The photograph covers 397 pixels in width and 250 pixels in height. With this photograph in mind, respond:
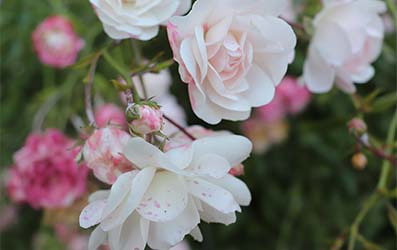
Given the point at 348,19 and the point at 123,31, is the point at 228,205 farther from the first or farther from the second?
the point at 348,19

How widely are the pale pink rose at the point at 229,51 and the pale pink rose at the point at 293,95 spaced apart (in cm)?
61

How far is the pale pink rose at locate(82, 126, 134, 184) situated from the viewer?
1.86 feet

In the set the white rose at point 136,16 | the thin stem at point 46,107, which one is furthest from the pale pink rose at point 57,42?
the white rose at point 136,16

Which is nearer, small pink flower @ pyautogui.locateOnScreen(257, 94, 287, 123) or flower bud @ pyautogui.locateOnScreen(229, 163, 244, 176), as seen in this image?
flower bud @ pyautogui.locateOnScreen(229, 163, 244, 176)

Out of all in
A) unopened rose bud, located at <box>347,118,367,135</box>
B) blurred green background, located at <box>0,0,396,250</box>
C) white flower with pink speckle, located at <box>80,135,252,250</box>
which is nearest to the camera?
white flower with pink speckle, located at <box>80,135,252,250</box>

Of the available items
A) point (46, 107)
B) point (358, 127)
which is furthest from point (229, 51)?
point (46, 107)

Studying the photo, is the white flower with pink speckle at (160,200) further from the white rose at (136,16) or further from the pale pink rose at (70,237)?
the pale pink rose at (70,237)

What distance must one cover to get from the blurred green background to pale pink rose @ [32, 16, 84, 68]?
0.15 m

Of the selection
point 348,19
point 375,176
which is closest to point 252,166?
point 375,176

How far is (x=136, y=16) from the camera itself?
605 mm

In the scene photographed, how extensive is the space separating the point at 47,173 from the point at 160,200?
0.41 meters

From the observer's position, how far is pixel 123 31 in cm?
60

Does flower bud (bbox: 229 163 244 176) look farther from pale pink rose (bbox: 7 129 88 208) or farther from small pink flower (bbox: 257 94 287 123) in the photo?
small pink flower (bbox: 257 94 287 123)

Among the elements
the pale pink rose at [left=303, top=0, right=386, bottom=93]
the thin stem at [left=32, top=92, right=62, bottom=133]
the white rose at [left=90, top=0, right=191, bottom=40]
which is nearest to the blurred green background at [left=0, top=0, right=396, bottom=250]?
the thin stem at [left=32, top=92, right=62, bottom=133]
